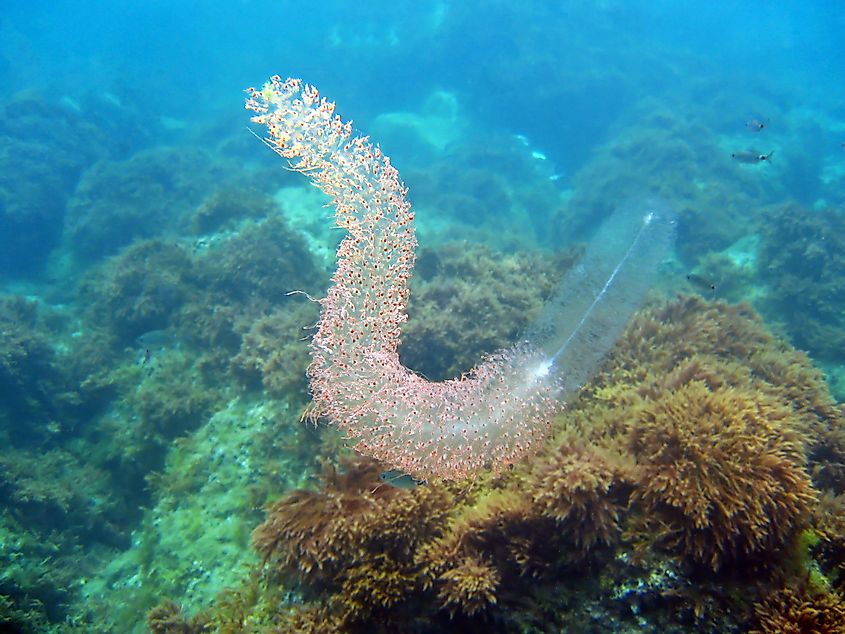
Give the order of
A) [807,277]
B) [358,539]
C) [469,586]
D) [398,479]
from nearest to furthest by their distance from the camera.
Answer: [469,586], [358,539], [398,479], [807,277]

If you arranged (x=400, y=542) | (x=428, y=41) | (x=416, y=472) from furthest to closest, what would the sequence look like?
1. (x=428, y=41)
2. (x=416, y=472)
3. (x=400, y=542)

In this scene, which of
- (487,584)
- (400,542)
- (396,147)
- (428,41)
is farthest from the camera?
(428,41)

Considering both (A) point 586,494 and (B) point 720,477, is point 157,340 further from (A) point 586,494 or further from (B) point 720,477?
(B) point 720,477

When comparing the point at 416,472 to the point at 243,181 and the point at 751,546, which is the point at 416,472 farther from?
the point at 243,181

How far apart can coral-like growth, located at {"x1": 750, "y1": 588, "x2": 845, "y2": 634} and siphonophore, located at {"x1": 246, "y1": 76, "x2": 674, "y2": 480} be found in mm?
1644

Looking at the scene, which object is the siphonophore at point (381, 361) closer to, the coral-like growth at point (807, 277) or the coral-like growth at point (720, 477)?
the coral-like growth at point (720, 477)

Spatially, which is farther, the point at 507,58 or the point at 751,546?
the point at 507,58

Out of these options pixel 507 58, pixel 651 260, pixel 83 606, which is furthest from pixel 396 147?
pixel 83 606

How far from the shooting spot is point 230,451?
611 cm

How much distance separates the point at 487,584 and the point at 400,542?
71 centimetres

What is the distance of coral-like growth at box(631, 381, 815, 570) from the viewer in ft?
8.89

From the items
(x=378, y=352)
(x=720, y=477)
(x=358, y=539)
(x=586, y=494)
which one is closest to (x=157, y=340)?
(x=378, y=352)

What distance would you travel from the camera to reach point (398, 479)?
3963 millimetres

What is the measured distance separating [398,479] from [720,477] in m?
2.45
